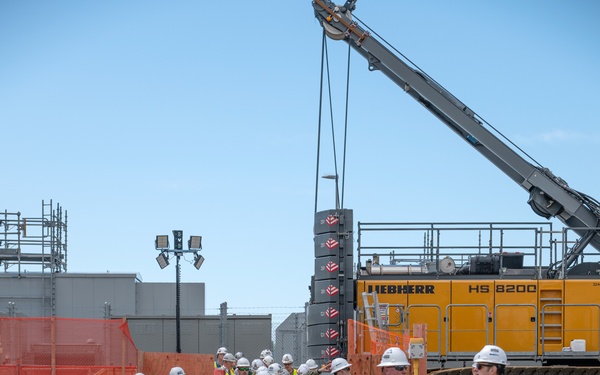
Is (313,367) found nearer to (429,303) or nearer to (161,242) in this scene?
(429,303)

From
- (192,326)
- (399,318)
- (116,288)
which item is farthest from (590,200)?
(116,288)

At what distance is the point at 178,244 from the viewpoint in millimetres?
31156

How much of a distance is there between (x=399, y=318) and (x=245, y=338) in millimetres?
15849

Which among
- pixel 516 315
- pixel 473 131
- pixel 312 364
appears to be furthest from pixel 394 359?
pixel 473 131

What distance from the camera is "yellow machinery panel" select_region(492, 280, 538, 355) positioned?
73.5 feet

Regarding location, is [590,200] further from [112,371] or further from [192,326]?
[192,326]

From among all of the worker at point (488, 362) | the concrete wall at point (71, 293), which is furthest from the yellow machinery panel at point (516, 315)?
the concrete wall at point (71, 293)

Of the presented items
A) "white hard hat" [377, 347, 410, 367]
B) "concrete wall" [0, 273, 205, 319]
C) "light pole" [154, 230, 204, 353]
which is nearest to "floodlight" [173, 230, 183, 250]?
"light pole" [154, 230, 204, 353]

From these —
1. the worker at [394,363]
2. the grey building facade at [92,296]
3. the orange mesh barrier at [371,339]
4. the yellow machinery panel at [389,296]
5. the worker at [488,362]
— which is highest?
Answer: the worker at [488,362]

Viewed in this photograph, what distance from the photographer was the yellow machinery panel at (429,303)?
22.6 m

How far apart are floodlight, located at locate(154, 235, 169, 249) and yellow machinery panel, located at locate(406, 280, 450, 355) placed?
1020 cm

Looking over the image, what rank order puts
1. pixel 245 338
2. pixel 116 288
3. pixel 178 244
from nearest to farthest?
pixel 178 244 → pixel 245 338 → pixel 116 288

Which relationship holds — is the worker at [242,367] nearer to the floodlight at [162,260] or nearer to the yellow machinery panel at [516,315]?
the yellow machinery panel at [516,315]

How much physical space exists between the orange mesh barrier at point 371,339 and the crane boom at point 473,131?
14.9 feet
